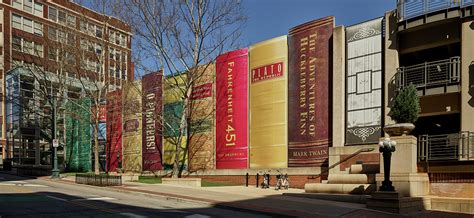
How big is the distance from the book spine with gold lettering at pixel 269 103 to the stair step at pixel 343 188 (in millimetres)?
6386

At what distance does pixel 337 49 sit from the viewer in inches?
956

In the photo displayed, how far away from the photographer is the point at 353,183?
19.3 m

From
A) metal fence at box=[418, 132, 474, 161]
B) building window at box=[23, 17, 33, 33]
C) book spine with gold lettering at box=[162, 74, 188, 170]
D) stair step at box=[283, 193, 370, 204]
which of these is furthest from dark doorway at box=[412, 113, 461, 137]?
building window at box=[23, 17, 33, 33]

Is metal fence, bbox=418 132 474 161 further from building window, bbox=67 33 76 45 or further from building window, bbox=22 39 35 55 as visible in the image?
building window, bbox=22 39 35 55

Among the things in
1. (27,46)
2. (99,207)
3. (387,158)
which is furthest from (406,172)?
(27,46)

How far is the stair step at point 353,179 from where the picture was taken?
61.9 ft

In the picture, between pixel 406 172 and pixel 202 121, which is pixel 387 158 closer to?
pixel 406 172

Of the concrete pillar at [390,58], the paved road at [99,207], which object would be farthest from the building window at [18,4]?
the concrete pillar at [390,58]

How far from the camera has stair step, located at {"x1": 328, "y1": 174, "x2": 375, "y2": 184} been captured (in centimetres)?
1886

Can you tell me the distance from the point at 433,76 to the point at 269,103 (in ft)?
31.3

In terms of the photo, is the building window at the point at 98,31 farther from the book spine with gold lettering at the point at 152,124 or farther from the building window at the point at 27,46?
the building window at the point at 27,46

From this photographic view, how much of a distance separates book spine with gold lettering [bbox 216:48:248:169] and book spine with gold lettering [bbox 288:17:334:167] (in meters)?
3.87

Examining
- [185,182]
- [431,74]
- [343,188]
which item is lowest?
[185,182]

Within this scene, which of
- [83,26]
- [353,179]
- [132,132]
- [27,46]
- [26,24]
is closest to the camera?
[353,179]
